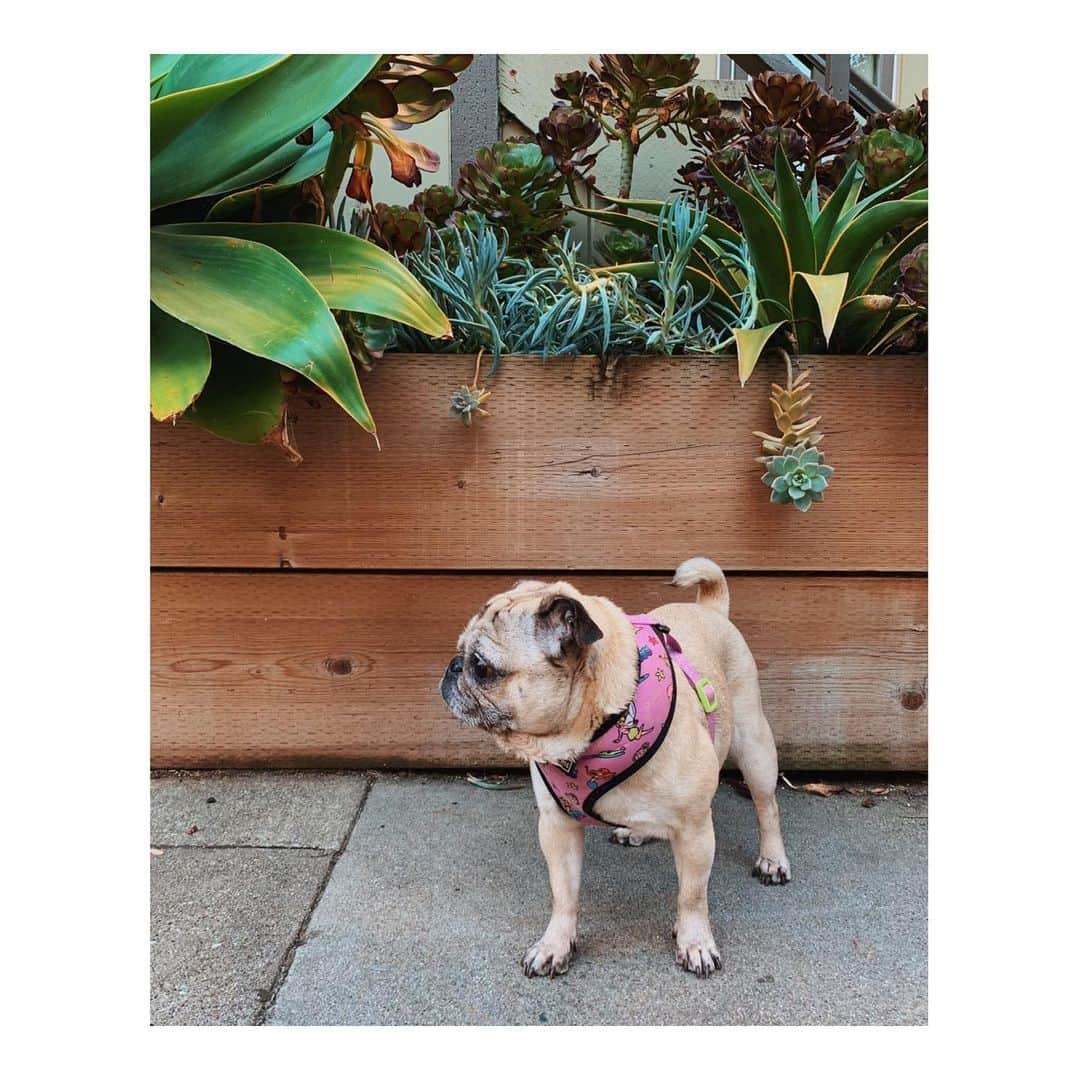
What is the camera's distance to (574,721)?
112 cm

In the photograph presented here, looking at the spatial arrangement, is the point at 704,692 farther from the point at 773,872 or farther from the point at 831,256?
the point at 831,256

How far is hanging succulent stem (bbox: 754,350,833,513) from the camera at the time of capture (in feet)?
5.18

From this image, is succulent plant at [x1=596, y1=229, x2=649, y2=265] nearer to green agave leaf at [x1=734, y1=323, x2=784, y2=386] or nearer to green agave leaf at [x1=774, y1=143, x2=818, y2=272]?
green agave leaf at [x1=774, y1=143, x2=818, y2=272]

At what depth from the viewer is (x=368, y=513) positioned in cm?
170

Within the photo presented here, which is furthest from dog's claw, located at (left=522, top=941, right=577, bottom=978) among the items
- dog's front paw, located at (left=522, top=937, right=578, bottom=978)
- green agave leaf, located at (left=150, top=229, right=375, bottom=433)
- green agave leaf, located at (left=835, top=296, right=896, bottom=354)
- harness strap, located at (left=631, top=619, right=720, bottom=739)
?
green agave leaf, located at (left=835, top=296, right=896, bottom=354)

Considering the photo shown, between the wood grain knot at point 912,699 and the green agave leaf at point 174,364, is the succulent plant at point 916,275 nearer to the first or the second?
the wood grain knot at point 912,699

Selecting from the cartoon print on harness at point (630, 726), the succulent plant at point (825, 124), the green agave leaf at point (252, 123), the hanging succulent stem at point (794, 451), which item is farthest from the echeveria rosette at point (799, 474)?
the green agave leaf at point (252, 123)

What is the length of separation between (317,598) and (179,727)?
1.52ft

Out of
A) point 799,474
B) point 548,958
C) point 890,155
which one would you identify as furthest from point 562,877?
point 890,155

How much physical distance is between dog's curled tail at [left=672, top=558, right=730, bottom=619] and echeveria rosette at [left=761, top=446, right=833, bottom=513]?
227mm

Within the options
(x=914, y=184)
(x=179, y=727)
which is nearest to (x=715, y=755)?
(x=179, y=727)

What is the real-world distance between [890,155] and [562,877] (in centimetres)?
174
